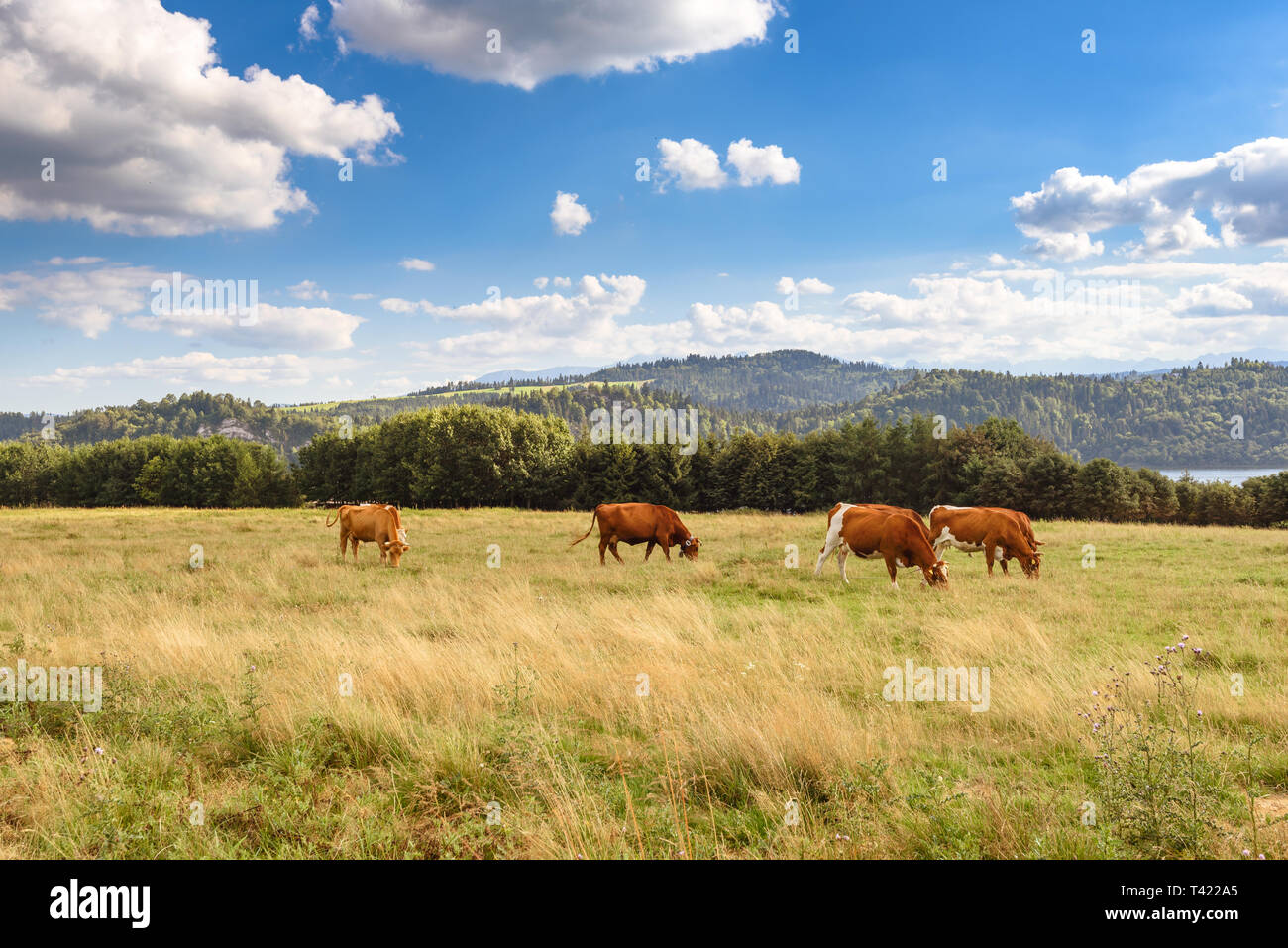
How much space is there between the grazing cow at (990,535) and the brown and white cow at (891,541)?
8.15 ft

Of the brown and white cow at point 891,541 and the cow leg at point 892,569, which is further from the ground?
the brown and white cow at point 891,541

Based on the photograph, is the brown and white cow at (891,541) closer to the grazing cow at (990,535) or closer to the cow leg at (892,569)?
the cow leg at (892,569)

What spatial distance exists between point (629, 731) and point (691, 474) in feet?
219

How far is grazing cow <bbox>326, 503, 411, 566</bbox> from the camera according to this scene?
62.1 ft

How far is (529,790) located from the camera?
4.44 m

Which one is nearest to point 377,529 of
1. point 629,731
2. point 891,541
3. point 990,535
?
point 891,541

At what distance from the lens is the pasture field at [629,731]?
3.82 metres

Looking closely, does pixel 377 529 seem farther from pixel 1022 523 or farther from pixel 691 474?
pixel 691 474

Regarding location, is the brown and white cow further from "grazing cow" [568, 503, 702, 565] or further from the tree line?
the tree line

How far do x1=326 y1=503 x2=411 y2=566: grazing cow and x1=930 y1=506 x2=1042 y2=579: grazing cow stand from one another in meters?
14.8

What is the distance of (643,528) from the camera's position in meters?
19.9

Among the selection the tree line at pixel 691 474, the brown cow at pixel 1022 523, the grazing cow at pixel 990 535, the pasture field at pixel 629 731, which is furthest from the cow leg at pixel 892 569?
the tree line at pixel 691 474

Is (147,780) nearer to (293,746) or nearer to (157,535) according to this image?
(293,746)
